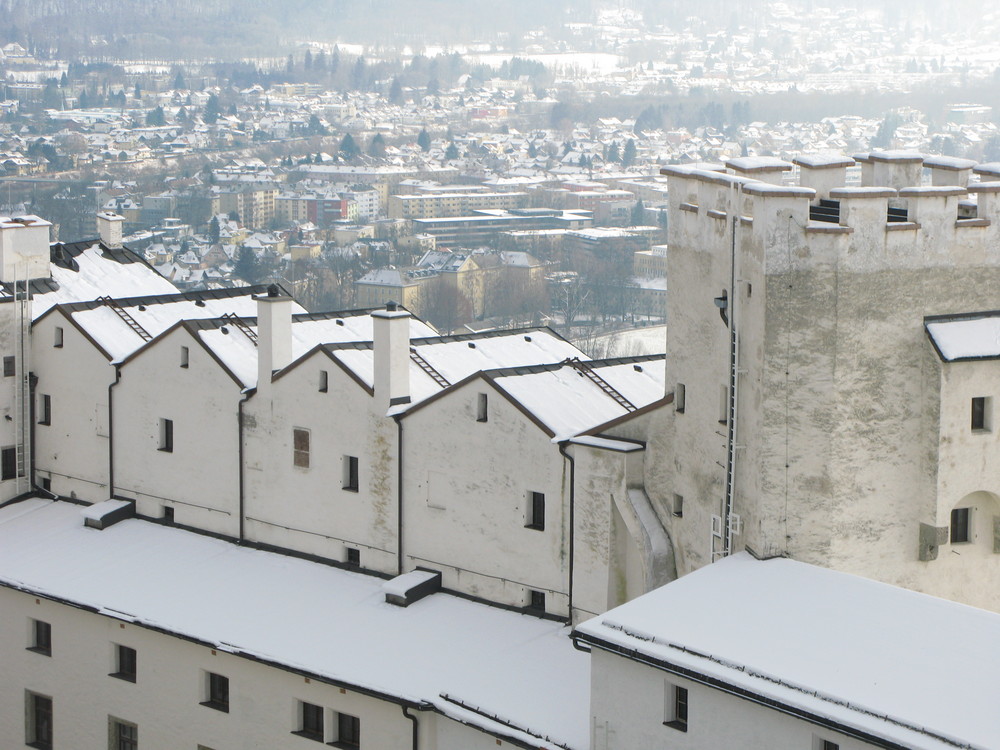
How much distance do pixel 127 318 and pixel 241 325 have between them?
3.65 meters

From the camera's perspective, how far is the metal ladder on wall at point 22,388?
4062 cm

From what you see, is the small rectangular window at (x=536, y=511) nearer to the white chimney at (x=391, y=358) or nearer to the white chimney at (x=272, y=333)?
the white chimney at (x=391, y=358)

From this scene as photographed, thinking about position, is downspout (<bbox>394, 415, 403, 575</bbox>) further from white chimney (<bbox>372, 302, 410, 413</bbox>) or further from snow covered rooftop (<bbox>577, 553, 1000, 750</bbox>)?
snow covered rooftop (<bbox>577, 553, 1000, 750</bbox>)

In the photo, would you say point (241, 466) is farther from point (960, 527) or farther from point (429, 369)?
point (960, 527)

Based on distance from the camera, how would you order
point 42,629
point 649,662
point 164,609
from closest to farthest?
point 649,662 < point 164,609 < point 42,629

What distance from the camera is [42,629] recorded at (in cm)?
3672

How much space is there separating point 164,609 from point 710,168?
47.1 feet

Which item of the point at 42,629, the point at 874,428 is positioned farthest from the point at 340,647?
the point at 874,428

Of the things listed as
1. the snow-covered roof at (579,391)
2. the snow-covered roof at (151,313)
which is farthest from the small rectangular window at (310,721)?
the snow-covered roof at (151,313)

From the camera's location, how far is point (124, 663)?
3522 centimetres

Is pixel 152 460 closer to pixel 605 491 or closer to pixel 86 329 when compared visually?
pixel 86 329

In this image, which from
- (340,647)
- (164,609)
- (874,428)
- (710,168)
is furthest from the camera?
(164,609)

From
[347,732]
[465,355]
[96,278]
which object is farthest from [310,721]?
[96,278]

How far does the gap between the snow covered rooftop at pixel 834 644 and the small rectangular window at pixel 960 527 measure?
9.70ft
